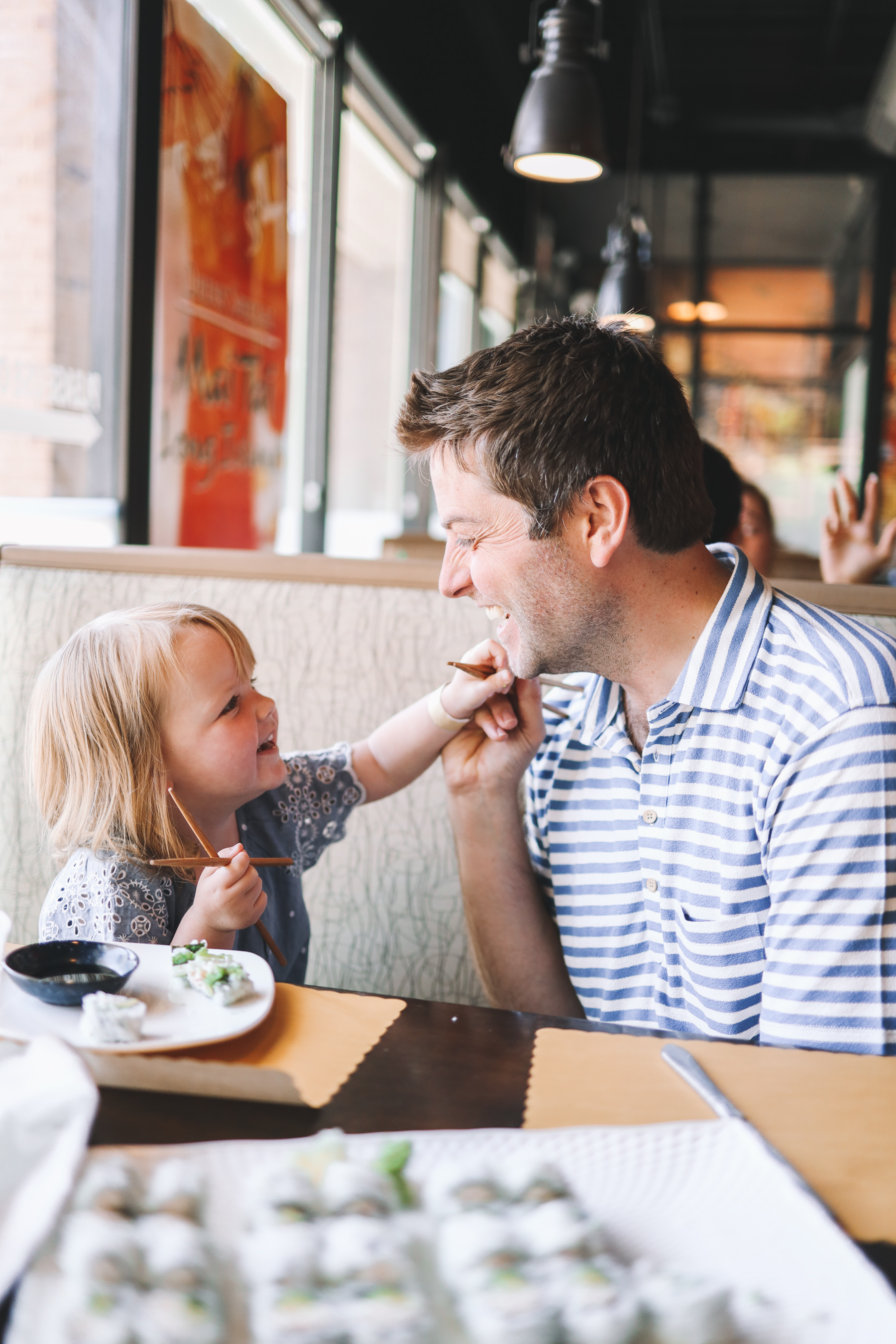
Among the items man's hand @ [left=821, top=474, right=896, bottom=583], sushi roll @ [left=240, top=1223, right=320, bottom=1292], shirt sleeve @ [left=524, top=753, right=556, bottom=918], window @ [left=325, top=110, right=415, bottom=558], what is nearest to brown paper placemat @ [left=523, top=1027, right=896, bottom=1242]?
sushi roll @ [left=240, top=1223, right=320, bottom=1292]

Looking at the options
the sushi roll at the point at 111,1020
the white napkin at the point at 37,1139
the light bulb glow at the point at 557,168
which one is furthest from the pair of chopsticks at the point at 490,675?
the light bulb glow at the point at 557,168

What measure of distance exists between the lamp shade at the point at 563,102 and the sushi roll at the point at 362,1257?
3.12 m

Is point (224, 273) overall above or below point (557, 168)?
below

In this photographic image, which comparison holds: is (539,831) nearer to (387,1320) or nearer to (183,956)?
(183,956)

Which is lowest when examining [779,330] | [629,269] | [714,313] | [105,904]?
[105,904]

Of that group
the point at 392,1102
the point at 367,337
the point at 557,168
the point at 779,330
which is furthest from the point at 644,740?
the point at 779,330

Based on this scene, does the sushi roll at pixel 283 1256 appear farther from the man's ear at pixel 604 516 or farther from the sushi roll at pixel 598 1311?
the man's ear at pixel 604 516

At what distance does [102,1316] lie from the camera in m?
0.54

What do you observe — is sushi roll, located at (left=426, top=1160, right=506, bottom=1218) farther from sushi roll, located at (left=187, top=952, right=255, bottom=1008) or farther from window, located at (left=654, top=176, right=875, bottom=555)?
window, located at (left=654, top=176, right=875, bottom=555)

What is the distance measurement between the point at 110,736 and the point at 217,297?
2481 mm

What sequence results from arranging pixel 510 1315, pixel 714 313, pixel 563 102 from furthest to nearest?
pixel 714 313 → pixel 563 102 → pixel 510 1315

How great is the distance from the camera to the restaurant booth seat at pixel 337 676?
6.31 ft

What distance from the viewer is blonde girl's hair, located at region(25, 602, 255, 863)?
1415 millimetres

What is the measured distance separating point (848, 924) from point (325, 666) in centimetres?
112
